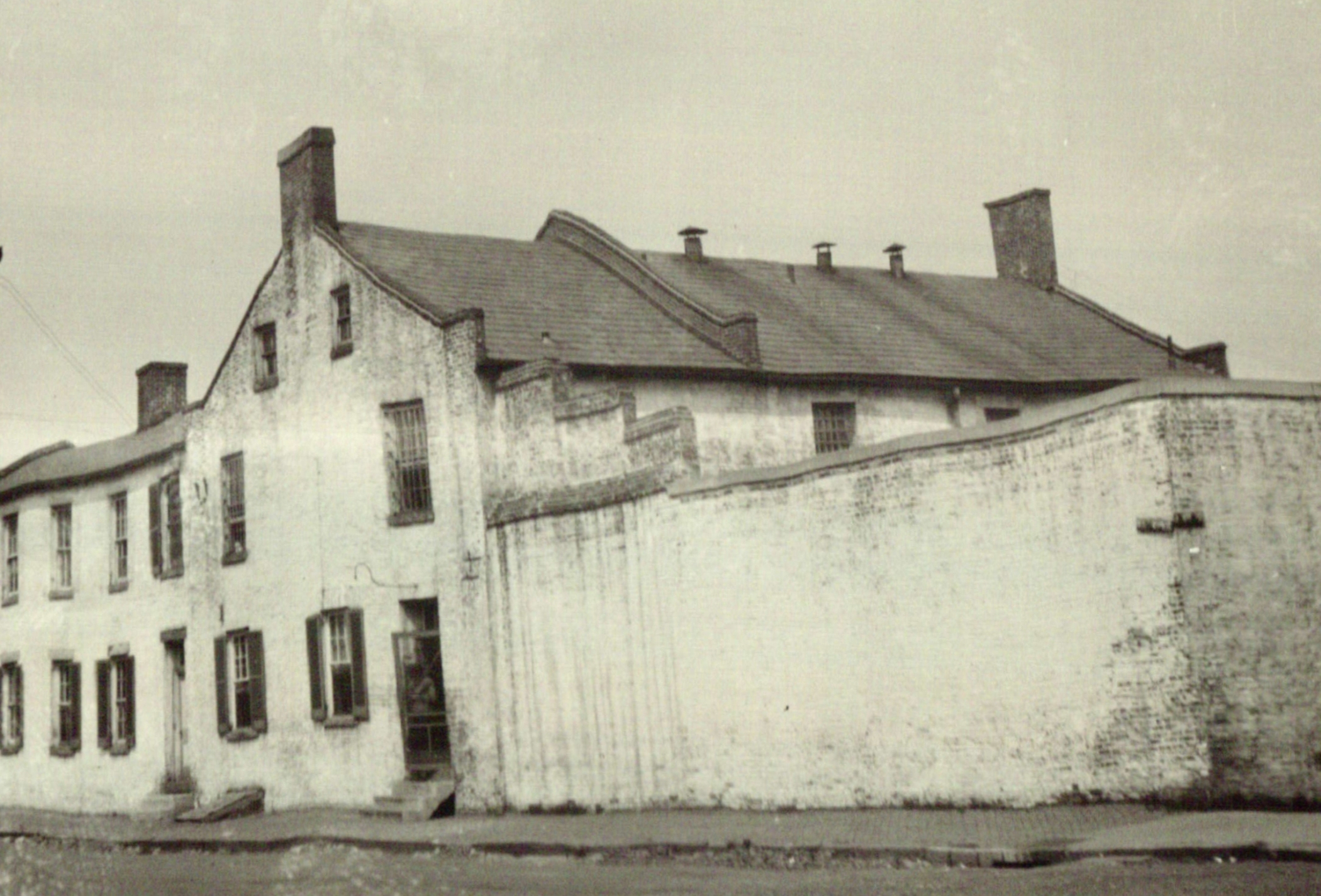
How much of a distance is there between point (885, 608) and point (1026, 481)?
2.29 meters

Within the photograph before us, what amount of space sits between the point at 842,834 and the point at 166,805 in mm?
17582

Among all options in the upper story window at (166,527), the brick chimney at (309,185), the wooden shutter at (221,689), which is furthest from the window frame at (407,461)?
the upper story window at (166,527)

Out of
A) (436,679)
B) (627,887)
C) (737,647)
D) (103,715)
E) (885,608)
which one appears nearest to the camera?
(627,887)

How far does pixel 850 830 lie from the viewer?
1537 cm

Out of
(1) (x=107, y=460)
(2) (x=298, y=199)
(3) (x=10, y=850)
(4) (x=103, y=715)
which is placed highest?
(2) (x=298, y=199)

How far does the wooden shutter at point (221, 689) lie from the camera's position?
1127 inches

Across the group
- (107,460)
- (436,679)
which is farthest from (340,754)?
(107,460)

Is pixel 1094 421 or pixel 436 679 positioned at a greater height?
pixel 1094 421

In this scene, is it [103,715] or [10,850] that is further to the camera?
[103,715]

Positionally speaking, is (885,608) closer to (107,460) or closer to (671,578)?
(671,578)

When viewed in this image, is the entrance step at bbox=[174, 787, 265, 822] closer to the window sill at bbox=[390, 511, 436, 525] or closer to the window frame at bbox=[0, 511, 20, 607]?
the window sill at bbox=[390, 511, 436, 525]

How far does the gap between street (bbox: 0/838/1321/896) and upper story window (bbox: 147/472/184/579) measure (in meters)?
9.24

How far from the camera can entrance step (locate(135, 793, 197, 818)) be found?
28422 millimetres

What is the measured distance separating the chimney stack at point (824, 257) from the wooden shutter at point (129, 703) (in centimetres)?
1689
